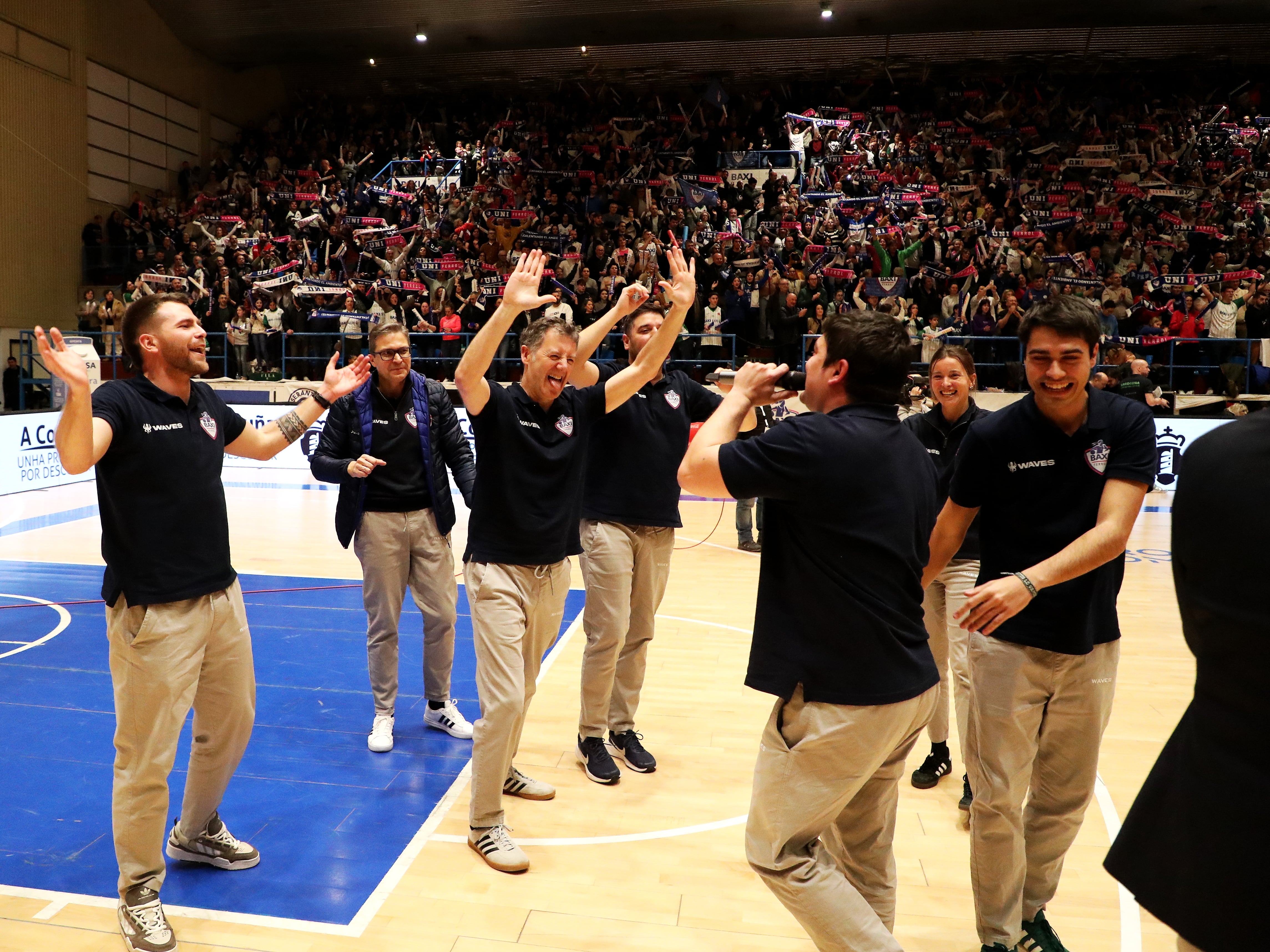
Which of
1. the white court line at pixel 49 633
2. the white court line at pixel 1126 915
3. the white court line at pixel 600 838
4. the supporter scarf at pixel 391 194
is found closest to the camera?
the white court line at pixel 1126 915

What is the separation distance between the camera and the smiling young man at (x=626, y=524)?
15.5 feet

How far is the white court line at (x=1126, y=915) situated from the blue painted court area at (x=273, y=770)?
2.73 metres

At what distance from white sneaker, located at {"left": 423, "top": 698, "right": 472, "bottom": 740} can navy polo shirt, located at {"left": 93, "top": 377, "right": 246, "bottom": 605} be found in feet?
6.73

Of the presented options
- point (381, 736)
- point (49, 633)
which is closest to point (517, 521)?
point (381, 736)

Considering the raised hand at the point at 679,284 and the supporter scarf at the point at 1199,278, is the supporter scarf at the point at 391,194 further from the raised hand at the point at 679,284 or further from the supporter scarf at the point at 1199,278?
the raised hand at the point at 679,284

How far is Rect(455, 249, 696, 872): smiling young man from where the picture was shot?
153 inches

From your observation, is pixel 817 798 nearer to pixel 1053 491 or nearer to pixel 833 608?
pixel 833 608

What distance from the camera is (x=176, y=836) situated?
12.7ft

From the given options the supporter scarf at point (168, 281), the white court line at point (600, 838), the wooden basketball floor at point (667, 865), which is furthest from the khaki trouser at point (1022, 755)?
the supporter scarf at point (168, 281)

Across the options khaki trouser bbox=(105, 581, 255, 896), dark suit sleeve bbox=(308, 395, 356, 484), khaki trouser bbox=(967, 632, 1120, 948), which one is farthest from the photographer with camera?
dark suit sleeve bbox=(308, 395, 356, 484)

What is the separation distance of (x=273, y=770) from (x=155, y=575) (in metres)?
1.83

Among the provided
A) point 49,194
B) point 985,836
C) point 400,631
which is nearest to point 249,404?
point 400,631

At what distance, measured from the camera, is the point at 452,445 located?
209 inches

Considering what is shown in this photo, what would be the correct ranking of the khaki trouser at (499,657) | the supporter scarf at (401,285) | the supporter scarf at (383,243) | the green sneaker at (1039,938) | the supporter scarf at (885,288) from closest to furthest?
the green sneaker at (1039,938) < the khaki trouser at (499,657) < the supporter scarf at (885,288) < the supporter scarf at (401,285) < the supporter scarf at (383,243)
